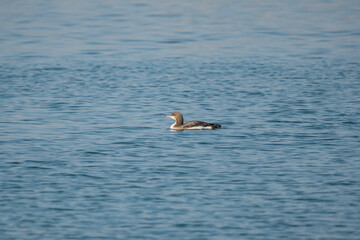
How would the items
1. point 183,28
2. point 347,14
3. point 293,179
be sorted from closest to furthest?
point 293,179
point 183,28
point 347,14

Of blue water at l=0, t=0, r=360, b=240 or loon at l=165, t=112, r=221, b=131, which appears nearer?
blue water at l=0, t=0, r=360, b=240

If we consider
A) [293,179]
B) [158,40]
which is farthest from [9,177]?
[158,40]

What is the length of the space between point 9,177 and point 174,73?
47.0ft

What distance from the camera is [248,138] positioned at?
1812 cm

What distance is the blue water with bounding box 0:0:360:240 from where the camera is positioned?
40.7 feet

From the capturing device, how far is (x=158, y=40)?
121ft

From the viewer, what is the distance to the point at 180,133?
62.8 ft

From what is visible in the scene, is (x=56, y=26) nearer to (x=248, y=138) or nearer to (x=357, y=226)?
(x=248, y=138)

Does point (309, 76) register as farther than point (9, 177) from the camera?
Yes

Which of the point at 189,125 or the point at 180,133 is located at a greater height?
the point at 189,125

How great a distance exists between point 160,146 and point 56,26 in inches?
985

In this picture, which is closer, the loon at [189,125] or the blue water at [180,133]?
the blue water at [180,133]

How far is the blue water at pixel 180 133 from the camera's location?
12.4 meters

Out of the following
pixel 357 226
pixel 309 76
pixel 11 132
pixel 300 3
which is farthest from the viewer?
pixel 300 3
